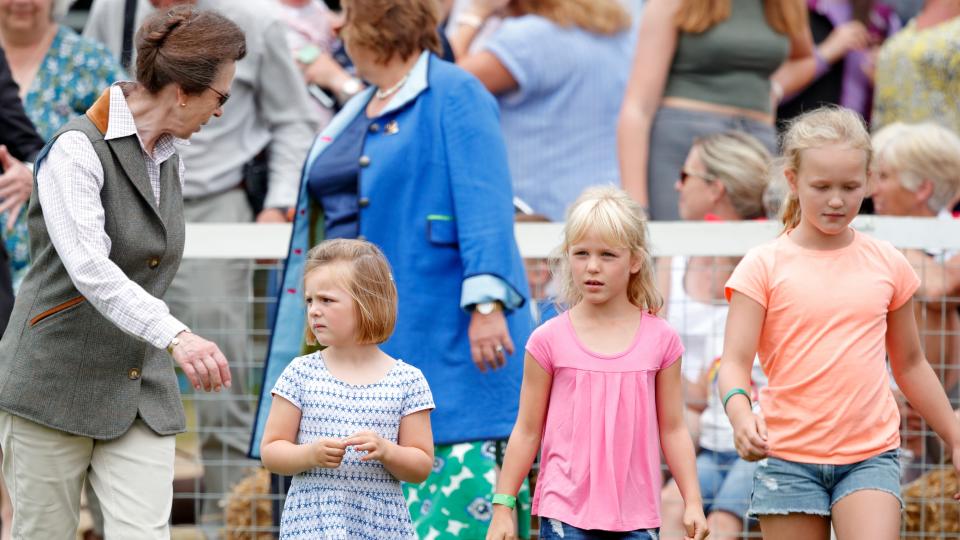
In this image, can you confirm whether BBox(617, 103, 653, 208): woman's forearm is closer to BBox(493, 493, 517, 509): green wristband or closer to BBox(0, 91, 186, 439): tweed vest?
BBox(493, 493, 517, 509): green wristband

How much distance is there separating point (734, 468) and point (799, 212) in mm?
1480

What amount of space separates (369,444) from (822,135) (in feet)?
4.89

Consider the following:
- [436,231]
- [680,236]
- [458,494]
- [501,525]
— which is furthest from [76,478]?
[680,236]

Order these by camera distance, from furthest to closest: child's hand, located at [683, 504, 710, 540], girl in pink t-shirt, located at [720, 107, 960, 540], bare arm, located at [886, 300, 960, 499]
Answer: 1. bare arm, located at [886, 300, 960, 499]
2. girl in pink t-shirt, located at [720, 107, 960, 540]
3. child's hand, located at [683, 504, 710, 540]

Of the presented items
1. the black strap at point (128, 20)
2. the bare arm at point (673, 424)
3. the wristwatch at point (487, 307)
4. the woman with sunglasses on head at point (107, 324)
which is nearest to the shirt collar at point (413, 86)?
the wristwatch at point (487, 307)

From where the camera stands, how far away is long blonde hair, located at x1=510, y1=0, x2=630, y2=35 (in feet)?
19.9

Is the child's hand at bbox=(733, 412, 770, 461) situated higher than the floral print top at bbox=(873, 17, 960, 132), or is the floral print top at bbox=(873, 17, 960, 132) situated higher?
the floral print top at bbox=(873, 17, 960, 132)

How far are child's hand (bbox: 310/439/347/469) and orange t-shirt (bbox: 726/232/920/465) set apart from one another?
3.94ft

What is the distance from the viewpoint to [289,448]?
3.72 meters

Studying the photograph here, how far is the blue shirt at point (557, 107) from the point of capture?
602cm

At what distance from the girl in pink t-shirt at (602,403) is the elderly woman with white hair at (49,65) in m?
2.40

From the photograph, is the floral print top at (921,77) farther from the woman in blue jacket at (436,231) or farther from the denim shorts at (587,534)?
the denim shorts at (587,534)

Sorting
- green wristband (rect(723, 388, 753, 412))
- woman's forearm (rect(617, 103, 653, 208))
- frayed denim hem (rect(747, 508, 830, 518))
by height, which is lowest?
frayed denim hem (rect(747, 508, 830, 518))

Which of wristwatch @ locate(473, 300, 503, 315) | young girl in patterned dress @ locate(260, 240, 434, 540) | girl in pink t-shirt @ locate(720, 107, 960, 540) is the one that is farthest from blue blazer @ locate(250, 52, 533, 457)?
girl in pink t-shirt @ locate(720, 107, 960, 540)
